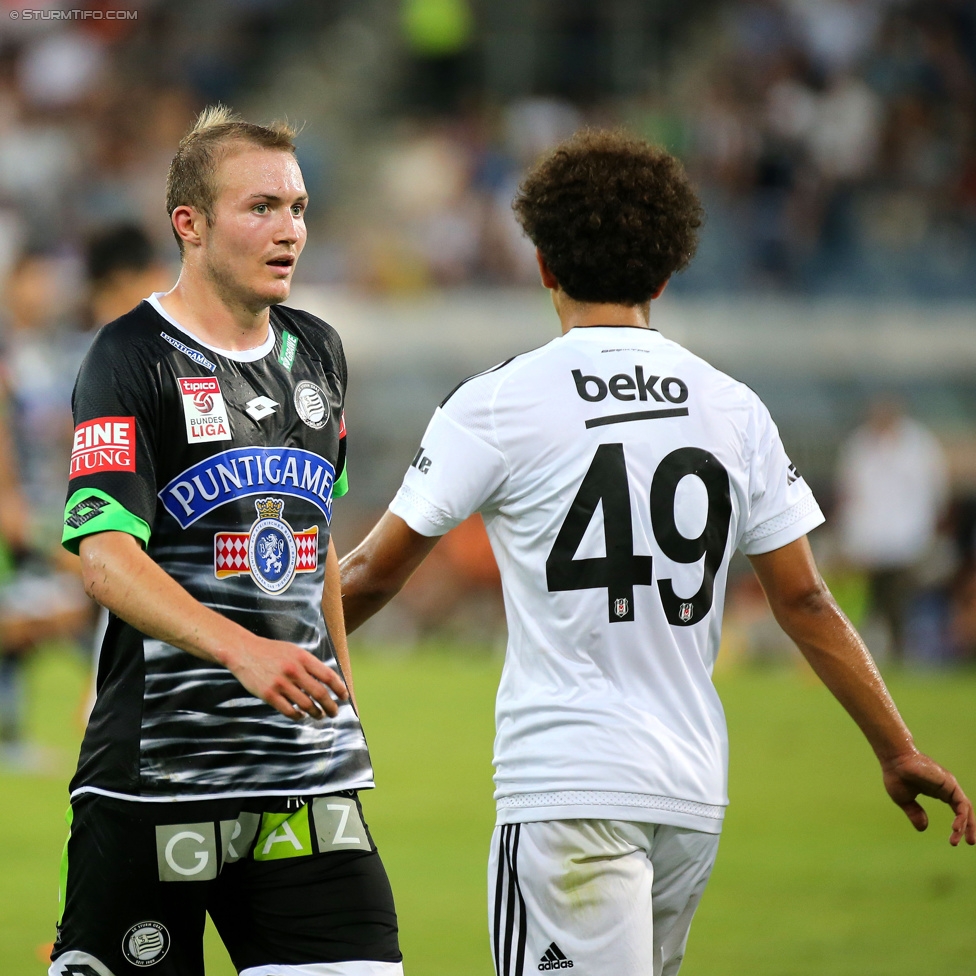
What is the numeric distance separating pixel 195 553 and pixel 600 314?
39.3 inches

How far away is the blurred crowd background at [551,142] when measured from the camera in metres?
17.0

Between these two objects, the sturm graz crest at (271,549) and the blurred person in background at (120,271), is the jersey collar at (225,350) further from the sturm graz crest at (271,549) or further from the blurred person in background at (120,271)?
the blurred person in background at (120,271)

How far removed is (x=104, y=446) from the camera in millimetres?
3287

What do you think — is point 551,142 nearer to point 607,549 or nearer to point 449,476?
point 449,476

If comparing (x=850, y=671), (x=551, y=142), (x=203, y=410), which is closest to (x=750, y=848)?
(x=850, y=671)

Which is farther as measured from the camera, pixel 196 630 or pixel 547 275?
pixel 547 275

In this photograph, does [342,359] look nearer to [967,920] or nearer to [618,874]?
[618,874]

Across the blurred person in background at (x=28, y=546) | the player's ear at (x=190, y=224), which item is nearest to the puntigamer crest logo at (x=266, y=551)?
the player's ear at (x=190, y=224)

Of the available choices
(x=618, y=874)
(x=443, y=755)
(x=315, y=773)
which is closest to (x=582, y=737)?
(x=618, y=874)

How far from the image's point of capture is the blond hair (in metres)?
3.51

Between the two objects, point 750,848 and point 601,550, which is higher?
point 601,550

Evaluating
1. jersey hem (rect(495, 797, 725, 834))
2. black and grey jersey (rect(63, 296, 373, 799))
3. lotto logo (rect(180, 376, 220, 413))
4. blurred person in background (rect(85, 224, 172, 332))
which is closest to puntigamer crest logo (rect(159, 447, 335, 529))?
black and grey jersey (rect(63, 296, 373, 799))

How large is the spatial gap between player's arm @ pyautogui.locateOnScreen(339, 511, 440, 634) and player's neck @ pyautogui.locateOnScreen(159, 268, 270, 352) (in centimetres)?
51

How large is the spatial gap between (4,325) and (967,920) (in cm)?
1260
